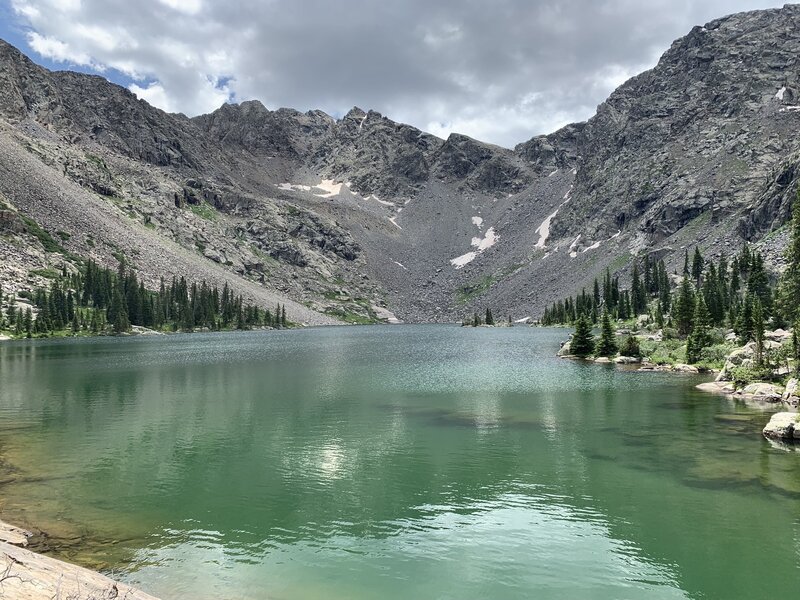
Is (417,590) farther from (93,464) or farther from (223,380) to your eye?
(223,380)

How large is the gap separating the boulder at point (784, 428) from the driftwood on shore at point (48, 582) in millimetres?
36070

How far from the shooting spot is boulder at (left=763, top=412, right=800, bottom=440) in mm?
33181

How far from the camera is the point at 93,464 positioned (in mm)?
30859

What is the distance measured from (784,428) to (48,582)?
3859cm

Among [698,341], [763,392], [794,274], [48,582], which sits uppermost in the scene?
[794,274]

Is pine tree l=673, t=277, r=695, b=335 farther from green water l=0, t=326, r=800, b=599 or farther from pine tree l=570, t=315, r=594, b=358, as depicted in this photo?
green water l=0, t=326, r=800, b=599

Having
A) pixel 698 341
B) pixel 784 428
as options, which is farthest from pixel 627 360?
pixel 784 428

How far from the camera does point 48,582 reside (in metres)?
12.7

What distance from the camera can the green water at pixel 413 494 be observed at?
17.8m

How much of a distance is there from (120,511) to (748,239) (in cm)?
20999

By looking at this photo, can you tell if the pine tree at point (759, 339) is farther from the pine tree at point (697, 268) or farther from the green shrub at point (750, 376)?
the pine tree at point (697, 268)

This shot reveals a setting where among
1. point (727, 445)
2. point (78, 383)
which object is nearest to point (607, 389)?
point (727, 445)

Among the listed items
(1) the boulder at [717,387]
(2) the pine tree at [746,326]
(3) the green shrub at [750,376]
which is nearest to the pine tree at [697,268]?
(2) the pine tree at [746,326]

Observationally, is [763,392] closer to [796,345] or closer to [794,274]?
[796,345]
